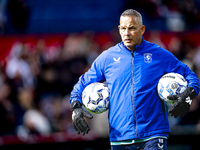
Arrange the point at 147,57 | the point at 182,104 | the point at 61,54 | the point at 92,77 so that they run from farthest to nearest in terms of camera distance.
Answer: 1. the point at 61,54
2. the point at 92,77
3. the point at 147,57
4. the point at 182,104

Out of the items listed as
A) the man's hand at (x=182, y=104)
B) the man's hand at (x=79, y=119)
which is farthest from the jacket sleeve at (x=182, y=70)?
the man's hand at (x=79, y=119)

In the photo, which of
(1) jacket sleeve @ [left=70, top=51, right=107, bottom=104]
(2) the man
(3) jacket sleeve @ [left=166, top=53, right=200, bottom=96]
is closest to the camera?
(2) the man

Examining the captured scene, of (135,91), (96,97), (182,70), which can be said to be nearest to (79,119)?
(96,97)

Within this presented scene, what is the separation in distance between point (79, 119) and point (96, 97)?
38 cm

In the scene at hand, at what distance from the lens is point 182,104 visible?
4523mm

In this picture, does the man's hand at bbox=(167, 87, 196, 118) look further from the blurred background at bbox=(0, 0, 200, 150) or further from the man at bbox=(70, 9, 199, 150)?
the blurred background at bbox=(0, 0, 200, 150)

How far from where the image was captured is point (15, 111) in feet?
30.8

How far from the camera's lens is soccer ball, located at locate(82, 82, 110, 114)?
4.77 m

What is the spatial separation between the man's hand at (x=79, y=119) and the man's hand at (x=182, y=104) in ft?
3.36

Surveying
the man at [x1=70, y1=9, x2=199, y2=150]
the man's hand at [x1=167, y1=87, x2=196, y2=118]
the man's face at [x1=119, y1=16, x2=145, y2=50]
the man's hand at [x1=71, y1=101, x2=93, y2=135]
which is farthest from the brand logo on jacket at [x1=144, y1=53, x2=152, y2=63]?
the man's hand at [x1=71, y1=101, x2=93, y2=135]

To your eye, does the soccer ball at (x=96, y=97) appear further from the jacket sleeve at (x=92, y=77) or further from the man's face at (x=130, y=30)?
the man's face at (x=130, y=30)

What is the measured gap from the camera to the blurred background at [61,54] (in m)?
8.38

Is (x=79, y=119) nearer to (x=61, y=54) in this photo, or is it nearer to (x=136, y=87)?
(x=136, y=87)

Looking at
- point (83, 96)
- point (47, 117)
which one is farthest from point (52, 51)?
point (83, 96)
